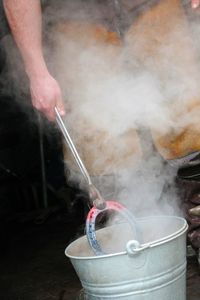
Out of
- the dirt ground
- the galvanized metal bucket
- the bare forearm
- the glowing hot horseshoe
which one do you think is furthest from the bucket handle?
the dirt ground

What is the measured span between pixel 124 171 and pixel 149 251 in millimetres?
1188

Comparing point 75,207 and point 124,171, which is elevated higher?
point 124,171

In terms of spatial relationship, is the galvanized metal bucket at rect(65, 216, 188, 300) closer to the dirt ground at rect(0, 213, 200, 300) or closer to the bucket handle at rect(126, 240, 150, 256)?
the bucket handle at rect(126, 240, 150, 256)

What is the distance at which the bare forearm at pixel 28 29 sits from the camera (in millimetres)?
2367

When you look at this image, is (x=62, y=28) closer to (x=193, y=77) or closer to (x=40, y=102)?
(x=193, y=77)

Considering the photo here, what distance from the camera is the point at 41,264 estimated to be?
396cm

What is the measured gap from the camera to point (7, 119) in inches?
200

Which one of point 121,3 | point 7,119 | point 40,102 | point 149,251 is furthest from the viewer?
point 7,119

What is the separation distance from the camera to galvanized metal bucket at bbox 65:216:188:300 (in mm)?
2051

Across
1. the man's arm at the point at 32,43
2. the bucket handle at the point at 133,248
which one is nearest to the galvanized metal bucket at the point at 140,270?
the bucket handle at the point at 133,248

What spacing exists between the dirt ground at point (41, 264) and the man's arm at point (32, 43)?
4.81 feet

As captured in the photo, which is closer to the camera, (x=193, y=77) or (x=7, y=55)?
(x=193, y=77)

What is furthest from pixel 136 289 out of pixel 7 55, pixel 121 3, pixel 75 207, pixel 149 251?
pixel 75 207

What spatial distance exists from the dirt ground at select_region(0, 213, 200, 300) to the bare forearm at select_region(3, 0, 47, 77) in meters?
1.57
